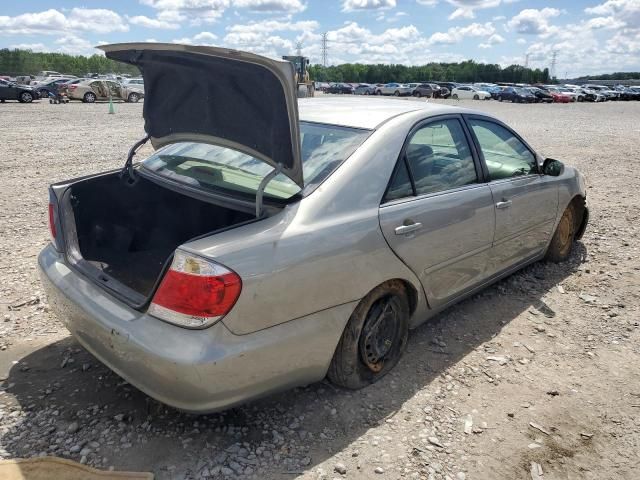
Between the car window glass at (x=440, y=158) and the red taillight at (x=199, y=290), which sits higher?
the car window glass at (x=440, y=158)

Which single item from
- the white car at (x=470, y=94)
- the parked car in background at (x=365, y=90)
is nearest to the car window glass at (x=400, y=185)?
the white car at (x=470, y=94)

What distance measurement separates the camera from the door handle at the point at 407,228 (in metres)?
2.84

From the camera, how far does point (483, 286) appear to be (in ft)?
12.6

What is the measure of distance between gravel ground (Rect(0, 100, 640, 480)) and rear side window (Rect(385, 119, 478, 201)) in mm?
1116

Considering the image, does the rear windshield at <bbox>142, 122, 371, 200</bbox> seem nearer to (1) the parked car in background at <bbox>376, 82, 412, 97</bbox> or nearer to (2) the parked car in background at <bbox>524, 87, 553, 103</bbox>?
(2) the parked car in background at <bbox>524, 87, 553, 103</bbox>

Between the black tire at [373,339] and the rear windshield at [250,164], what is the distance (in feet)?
A: 2.42

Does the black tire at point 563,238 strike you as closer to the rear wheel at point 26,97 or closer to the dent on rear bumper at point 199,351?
the dent on rear bumper at point 199,351

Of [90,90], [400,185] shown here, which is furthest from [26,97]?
[400,185]

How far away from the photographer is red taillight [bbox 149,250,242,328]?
2.15 metres

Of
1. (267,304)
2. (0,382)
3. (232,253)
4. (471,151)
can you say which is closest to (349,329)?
(267,304)

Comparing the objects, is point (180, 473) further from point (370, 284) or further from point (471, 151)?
point (471, 151)

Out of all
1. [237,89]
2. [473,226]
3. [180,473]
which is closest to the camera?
[180,473]

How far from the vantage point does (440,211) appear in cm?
315

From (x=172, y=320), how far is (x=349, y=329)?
97cm
